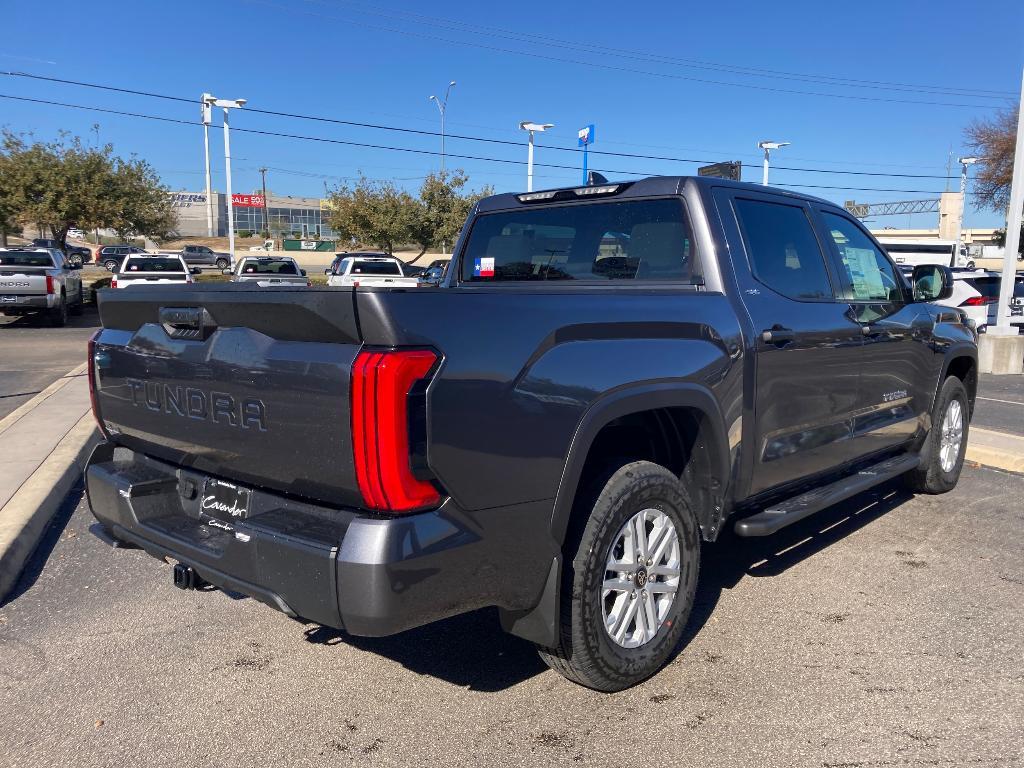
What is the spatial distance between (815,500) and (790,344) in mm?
792

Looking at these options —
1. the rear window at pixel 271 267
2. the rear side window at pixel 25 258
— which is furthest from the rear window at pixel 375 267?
the rear side window at pixel 25 258

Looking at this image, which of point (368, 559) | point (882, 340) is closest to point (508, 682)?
point (368, 559)

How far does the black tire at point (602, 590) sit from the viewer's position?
3.00 meters

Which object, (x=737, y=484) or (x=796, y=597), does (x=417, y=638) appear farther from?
(x=796, y=597)

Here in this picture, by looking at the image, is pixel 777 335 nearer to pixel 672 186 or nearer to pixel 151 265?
pixel 672 186

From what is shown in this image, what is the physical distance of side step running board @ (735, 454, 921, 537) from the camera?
→ 149 inches

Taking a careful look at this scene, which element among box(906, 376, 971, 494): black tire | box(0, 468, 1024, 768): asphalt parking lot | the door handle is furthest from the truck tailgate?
box(906, 376, 971, 494): black tire

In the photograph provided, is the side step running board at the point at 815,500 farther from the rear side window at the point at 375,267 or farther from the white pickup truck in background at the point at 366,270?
the rear side window at the point at 375,267

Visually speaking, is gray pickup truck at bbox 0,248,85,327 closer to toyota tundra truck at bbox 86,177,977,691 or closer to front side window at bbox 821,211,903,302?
toyota tundra truck at bbox 86,177,977,691

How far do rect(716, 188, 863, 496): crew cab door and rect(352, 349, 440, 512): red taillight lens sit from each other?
1835 mm

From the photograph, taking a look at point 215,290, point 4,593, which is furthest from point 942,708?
point 4,593

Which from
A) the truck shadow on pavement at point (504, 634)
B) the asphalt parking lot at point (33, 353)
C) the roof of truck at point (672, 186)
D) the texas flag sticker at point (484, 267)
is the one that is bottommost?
the asphalt parking lot at point (33, 353)

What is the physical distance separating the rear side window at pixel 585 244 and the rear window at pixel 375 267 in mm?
16923

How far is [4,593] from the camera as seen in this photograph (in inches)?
168
